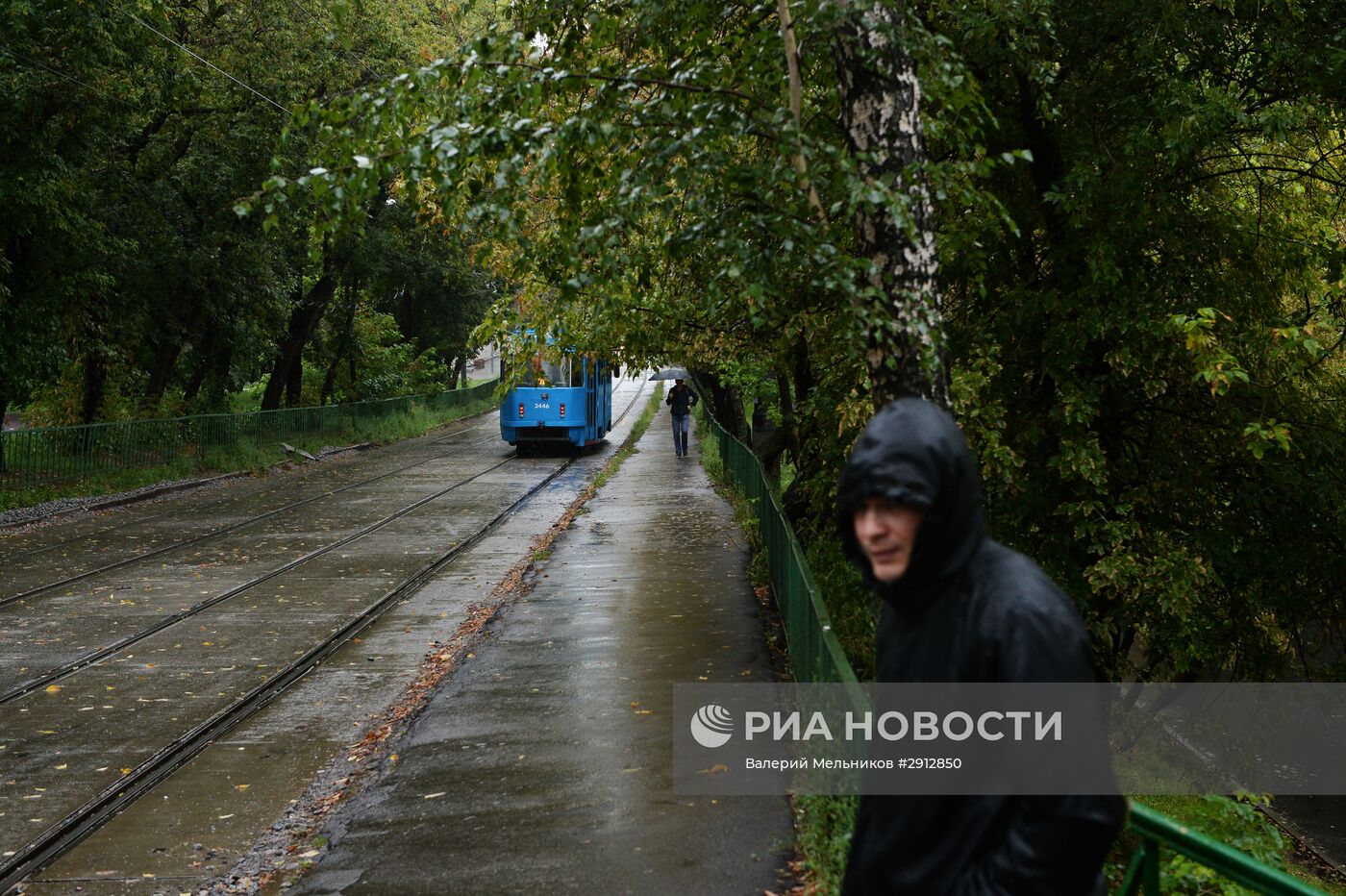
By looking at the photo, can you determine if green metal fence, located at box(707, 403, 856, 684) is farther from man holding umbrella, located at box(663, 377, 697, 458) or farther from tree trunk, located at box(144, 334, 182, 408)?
tree trunk, located at box(144, 334, 182, 408)

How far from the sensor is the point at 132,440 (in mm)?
23875

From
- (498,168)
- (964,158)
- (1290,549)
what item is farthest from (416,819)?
(1290,549)

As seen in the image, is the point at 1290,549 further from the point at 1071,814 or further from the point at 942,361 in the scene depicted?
the point at 1071,814

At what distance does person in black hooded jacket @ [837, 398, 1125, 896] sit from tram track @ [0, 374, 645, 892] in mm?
5070

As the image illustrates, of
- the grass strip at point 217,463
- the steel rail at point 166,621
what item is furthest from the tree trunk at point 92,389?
the steel rail at point 166,621

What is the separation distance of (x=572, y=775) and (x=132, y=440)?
19934mm

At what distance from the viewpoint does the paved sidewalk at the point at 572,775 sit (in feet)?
17.6

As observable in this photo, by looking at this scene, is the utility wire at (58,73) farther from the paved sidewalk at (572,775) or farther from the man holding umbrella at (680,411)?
the man holding umbrella at (680,411)

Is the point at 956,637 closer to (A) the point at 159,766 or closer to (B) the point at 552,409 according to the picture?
(A) the point at 159,766

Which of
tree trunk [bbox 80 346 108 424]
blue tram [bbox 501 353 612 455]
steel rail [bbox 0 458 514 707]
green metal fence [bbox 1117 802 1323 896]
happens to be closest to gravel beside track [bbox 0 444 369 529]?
tree trunk [bbox 80 346 108 424]

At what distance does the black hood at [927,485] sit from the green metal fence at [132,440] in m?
20.7

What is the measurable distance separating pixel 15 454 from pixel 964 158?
1765 cm

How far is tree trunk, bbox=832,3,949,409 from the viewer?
5215 mm

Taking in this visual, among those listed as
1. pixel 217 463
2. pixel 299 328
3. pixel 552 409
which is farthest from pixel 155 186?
pixel 552 409
